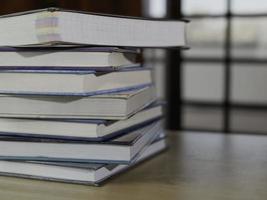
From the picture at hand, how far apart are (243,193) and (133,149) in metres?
0.14

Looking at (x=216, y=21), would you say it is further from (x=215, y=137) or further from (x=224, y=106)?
(x=215, y=137)

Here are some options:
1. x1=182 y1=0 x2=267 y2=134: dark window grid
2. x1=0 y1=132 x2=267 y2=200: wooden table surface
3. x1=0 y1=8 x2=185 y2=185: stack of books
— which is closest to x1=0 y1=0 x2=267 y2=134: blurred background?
x1=182 y1=0 x2=267 y2=134: dark window grid

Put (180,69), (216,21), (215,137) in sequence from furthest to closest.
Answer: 1. (216,21)
2. (180,69)
3. (215,137)

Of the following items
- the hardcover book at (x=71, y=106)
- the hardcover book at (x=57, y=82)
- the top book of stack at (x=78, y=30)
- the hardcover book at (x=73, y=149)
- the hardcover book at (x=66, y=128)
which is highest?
the top book of stack at (x=78, y=30)

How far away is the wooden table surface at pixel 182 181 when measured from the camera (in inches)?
23.3

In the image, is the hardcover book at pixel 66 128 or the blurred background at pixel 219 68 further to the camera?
the blurred background at pixel 219 68

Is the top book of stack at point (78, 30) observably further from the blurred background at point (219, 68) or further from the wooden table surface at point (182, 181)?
the blurred background at point (219, 68)

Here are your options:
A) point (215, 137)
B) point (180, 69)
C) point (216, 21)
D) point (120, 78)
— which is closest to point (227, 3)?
point (216, 21)

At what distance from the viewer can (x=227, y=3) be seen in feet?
7.13

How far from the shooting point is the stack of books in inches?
23.9

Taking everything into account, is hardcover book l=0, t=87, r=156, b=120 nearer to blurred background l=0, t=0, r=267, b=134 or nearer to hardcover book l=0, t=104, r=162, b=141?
hardcover book l=0, t=104, r=162, b=141

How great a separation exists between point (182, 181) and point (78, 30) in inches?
9.2

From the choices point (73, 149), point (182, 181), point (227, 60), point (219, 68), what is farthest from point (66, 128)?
point (219, 68)

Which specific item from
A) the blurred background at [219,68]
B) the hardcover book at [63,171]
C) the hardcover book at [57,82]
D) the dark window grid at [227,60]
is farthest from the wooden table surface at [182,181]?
the dark window grid at [227,60]
